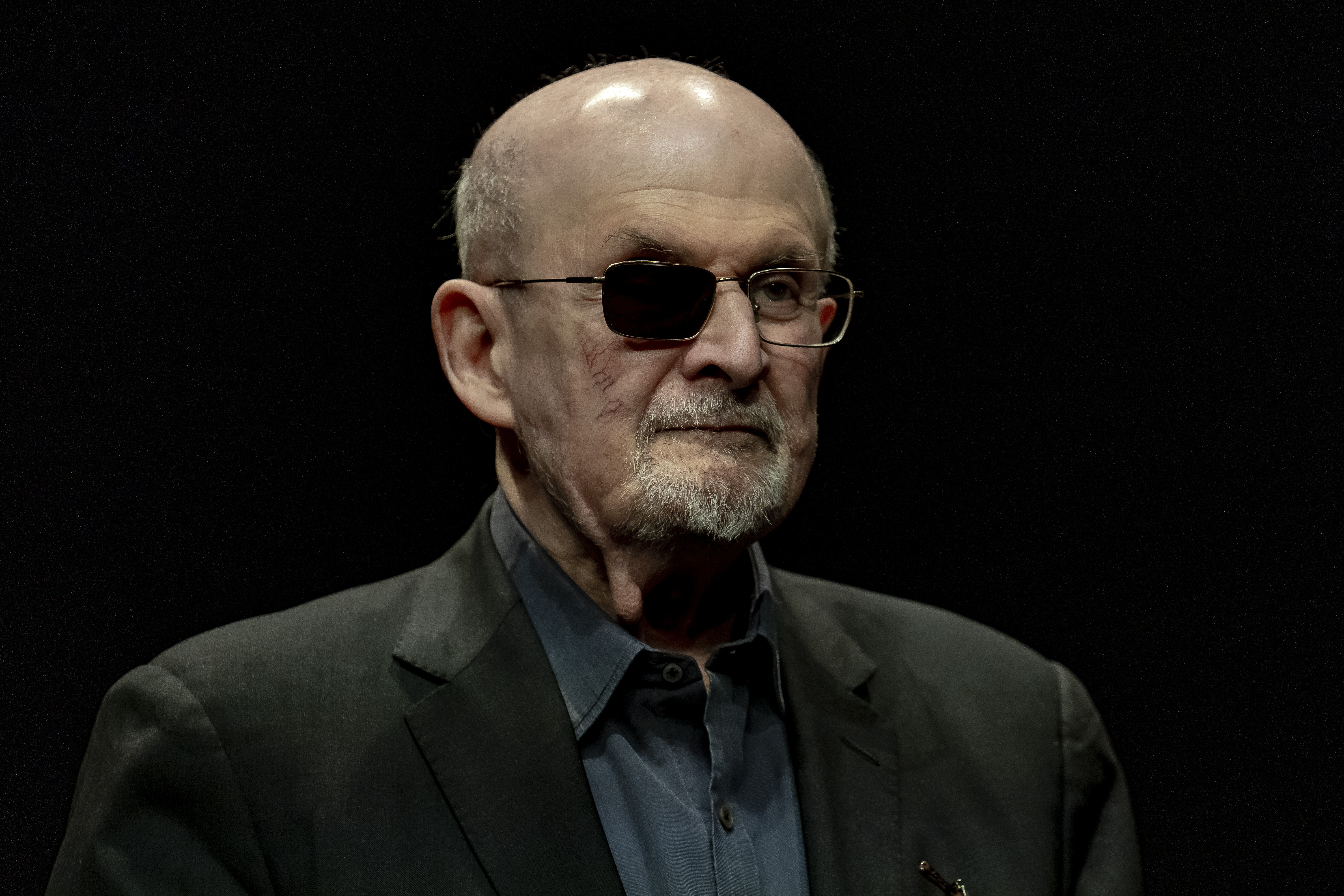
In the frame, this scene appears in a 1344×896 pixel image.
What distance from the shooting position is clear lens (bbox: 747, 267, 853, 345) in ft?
6.37

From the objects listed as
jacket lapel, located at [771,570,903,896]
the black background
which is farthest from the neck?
the black background

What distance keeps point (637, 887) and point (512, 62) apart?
156cm

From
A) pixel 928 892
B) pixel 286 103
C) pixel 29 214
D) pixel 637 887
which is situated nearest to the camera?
pixel 637 887

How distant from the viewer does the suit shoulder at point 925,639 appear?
2.30m

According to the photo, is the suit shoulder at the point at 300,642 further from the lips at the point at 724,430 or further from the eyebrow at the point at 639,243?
the eyebrow at the point at 639,243

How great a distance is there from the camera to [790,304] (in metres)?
1.98

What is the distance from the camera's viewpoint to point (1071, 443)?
2.72 meters

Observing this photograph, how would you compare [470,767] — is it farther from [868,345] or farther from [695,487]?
[868,345]

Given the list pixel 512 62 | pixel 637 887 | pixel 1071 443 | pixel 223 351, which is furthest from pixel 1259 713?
pixel 223 351

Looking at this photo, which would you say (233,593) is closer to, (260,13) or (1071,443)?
(260,13)

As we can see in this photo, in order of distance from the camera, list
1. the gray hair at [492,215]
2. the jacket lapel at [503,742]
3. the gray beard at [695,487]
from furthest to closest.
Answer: the gray hair at [492,215] < the gray beard at [695,487] < the jacket lapel at [503,742]

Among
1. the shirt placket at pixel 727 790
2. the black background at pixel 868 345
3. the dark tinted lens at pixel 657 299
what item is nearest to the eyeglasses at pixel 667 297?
the dark tinted lens at pixel 657 299

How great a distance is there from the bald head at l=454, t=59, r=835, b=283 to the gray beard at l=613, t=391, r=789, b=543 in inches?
10.0

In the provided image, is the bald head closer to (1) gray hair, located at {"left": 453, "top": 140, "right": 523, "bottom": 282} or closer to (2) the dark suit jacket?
(1) gray hair, located at {"left": 453, "top": 140, "right": 523, "bottom": 282}
